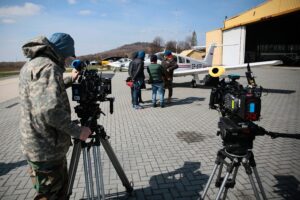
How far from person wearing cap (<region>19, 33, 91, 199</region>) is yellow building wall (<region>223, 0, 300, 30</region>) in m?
30.0

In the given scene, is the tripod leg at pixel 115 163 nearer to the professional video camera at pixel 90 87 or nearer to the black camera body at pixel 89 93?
the black camera body at pixel 89 93

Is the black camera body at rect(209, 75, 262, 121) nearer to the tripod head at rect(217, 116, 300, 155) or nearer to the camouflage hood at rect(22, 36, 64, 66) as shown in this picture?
the tripod head at rect(217, 116, 300, 155)

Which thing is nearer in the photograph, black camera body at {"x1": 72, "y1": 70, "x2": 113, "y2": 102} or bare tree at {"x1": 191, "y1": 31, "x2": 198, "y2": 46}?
black camera body at {"x1": 72, "y1": 70, "x2": 113, "y2": 102}

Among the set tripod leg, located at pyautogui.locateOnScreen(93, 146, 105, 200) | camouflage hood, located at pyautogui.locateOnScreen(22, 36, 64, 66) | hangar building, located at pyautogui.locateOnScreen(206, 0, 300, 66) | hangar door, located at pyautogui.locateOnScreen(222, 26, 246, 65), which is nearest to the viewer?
camouflage hood, located at pyautogui.locateOnScreen(22, 36, 64, 66)

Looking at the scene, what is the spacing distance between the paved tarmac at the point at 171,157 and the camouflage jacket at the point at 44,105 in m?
1.60

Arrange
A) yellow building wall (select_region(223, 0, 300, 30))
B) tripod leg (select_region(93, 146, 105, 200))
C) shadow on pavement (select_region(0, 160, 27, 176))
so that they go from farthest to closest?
yellow building wall (select_region(223, 0, 300, 30)) < shadow on pavement (select_region(0, 160, 27, 176)) < tripod leg (select_region(93, 146, 105, 200))

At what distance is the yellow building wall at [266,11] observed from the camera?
25.6 m

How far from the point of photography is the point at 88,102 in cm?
242

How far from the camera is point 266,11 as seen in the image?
29438 mm

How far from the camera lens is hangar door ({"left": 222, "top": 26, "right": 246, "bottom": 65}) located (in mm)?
34625

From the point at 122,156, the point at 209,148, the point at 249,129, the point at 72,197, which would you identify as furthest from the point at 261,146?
the point at 72,197

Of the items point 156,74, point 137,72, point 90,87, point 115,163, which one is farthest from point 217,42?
point 90,87

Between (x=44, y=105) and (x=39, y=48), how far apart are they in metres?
0.53

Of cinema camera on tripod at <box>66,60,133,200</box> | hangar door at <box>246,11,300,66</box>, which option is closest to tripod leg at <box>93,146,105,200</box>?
cinema camera on tripod at <box>66,60,133,200</box>
